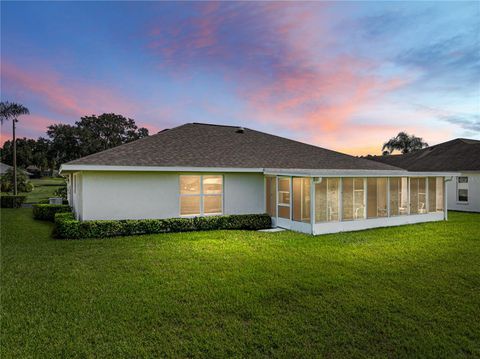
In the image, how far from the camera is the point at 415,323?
4.76 m

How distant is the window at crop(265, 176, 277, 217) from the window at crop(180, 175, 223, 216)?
7.48 feet

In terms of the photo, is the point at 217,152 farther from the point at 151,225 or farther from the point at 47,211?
the point at 47,211

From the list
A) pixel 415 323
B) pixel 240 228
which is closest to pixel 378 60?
pixel 240 228

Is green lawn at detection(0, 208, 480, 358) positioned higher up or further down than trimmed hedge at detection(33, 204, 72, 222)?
further down

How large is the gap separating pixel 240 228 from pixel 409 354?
9860 mm

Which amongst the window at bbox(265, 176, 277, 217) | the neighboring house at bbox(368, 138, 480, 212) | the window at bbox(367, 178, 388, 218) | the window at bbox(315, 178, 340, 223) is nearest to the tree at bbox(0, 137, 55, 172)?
the window at bbox(265, 176, 277, 217)

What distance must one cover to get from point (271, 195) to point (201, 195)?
3.31 metres

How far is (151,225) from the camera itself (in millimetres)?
12055

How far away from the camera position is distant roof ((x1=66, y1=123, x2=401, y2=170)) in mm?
12695

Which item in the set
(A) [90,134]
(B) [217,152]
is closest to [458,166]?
(B) [217,152]

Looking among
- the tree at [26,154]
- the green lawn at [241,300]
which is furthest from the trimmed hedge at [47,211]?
the tree at [26,154]

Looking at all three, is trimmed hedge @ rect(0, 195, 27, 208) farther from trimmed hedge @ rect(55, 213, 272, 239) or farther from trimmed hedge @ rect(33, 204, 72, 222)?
trimmed hedge @ rect(55, 213, 272, 239)

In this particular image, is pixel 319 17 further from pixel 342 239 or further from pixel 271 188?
pixel 342 239

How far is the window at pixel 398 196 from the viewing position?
14.4 m
